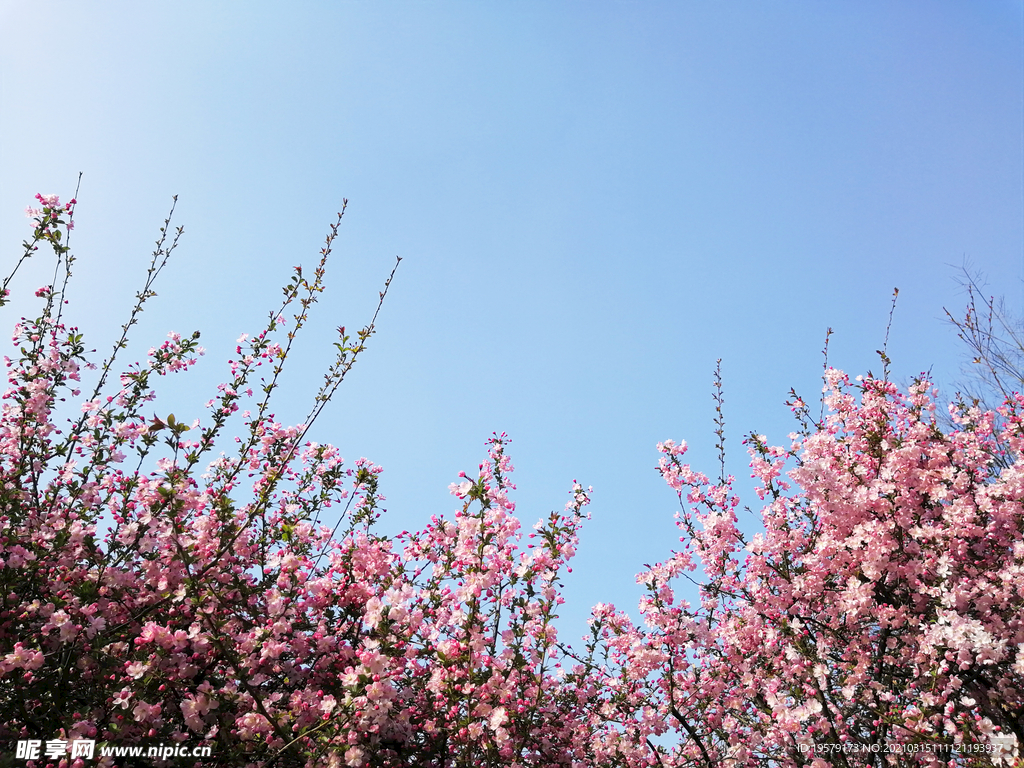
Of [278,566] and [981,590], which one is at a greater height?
[278,566]

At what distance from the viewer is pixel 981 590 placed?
Answer: 15.3ft

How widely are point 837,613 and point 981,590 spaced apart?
103 centimetres

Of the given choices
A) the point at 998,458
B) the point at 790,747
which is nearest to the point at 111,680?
the point at 790,747

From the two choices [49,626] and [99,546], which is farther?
[99,546]

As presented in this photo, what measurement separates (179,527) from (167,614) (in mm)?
829

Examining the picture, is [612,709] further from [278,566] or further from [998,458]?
[998,458]

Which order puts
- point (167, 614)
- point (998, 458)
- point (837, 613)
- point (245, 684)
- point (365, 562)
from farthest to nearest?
point (998, 458) → point (837, 613) → point (365, 562) → point (167, 614) → point (245, 684)

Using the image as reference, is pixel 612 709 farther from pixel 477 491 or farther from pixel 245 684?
pixel 245 684

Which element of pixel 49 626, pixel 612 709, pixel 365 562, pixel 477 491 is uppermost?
pixel 477 491

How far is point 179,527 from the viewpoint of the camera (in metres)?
3.84

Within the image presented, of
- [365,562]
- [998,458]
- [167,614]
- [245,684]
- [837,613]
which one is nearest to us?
[245,684]

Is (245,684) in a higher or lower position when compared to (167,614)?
lower

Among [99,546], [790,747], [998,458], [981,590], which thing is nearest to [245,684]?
[99,546]

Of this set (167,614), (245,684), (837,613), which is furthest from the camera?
(837,613)
